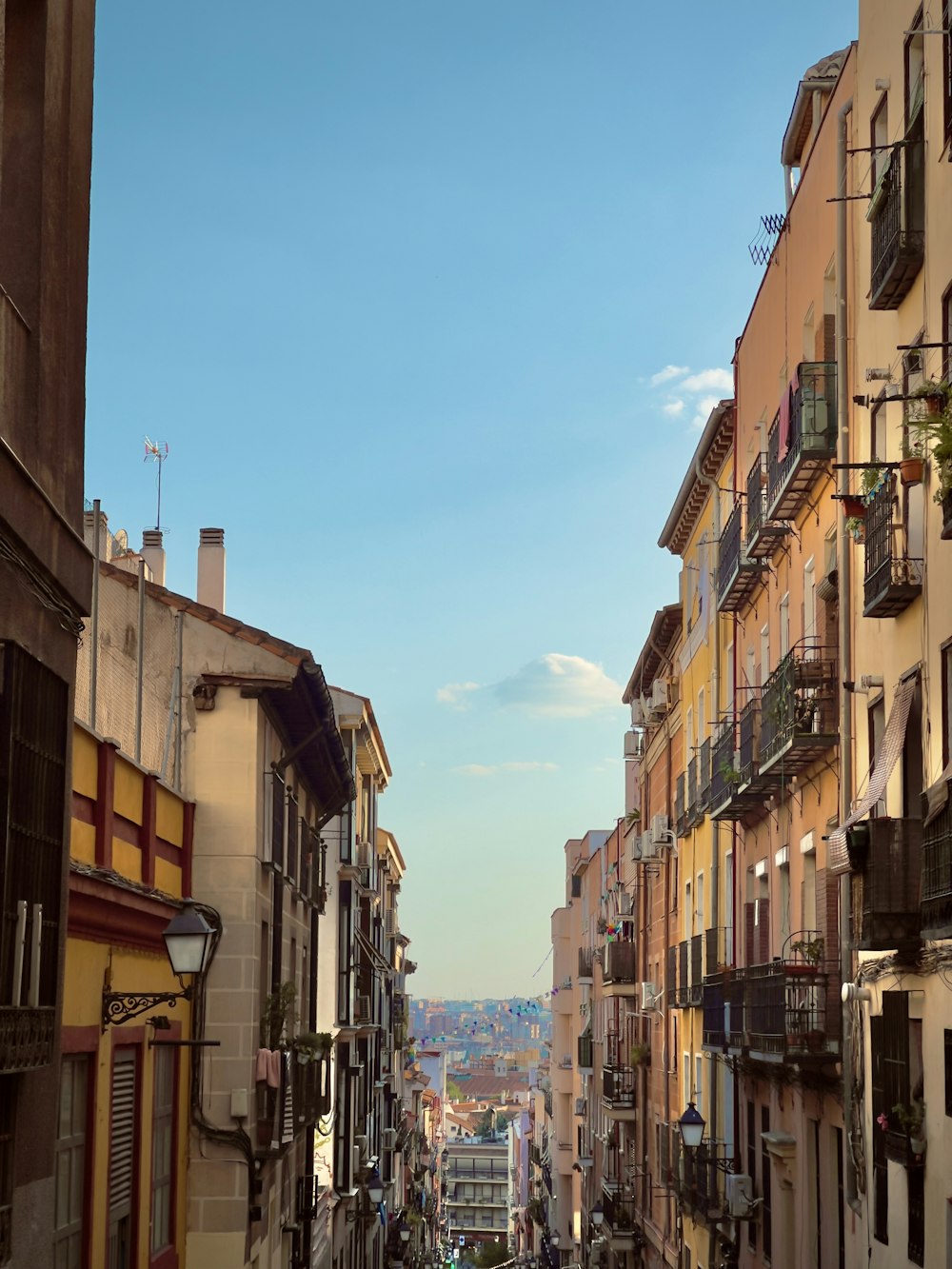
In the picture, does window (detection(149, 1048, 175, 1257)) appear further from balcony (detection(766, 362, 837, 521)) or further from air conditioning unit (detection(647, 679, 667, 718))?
air conditioning unit (detection(647, 679, 667, 718))

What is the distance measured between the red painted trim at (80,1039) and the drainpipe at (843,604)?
7.60 meters

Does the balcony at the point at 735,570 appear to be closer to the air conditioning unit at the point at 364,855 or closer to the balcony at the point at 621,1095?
the air conditioning unit at the point at 364,855

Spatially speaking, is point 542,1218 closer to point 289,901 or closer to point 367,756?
point 367,756

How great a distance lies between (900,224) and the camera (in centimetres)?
1470

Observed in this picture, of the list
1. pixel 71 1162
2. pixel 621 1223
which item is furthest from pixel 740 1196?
pixel 621 1223

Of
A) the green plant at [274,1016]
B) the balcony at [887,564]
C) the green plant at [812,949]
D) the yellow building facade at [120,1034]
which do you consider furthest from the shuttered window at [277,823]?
the balcony at [887,564]

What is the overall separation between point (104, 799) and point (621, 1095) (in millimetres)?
28814

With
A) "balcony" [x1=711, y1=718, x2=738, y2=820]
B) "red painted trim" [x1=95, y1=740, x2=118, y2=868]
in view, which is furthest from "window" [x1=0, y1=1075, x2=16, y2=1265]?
"balcony" [x1=711, y1=718, x2=738, y2=820]

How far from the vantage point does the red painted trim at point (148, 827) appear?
53.9ft

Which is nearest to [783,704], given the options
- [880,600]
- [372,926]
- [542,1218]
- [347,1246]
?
[880,600]

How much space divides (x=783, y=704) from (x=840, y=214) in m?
5.37

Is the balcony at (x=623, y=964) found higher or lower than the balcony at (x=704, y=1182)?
higher

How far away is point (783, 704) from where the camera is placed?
19672mm

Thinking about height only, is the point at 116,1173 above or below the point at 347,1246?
above
